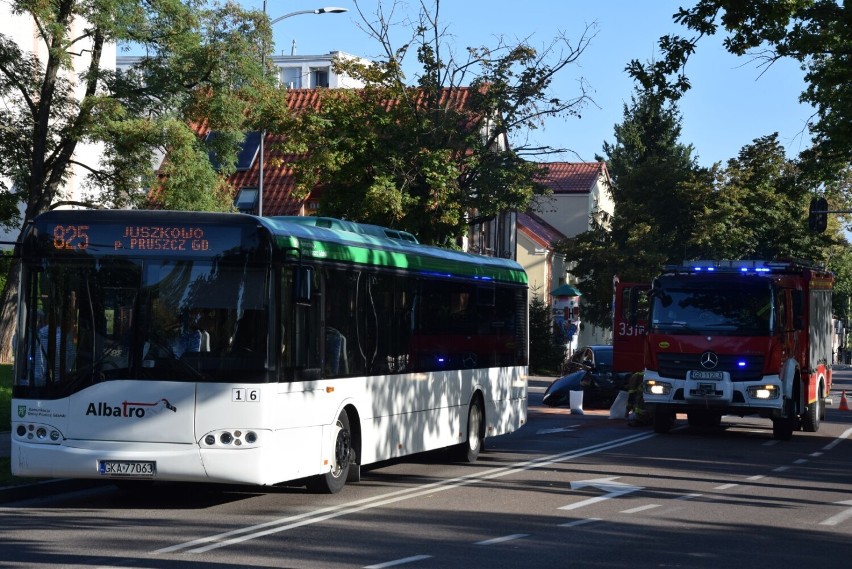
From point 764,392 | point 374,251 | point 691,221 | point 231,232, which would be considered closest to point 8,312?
point 764,392

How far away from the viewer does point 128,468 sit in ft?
42.5

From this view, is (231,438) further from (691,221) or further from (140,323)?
(691,221)

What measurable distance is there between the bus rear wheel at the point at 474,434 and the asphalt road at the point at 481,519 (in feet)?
0.82

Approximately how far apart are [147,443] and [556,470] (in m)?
6.75

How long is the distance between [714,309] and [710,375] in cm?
114

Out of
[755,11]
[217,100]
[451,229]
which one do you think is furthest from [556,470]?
[217,100]

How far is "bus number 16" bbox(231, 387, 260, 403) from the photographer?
42.7 feet

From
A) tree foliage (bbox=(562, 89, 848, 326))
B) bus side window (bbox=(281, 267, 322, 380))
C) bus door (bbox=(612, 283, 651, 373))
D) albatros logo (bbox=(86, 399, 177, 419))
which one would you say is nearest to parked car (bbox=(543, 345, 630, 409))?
bus door (bbox=(612, 283, 651, 373))

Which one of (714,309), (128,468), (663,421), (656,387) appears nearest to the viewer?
(128,468)

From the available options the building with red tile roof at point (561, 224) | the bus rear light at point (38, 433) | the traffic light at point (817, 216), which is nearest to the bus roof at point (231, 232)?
the bus rear light at point (38, 433)

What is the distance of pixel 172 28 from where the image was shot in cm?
3494

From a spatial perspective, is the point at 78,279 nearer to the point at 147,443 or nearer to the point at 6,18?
the point at 147,443

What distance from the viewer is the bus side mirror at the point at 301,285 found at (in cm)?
1346

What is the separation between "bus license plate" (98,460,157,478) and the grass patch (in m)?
7.65
